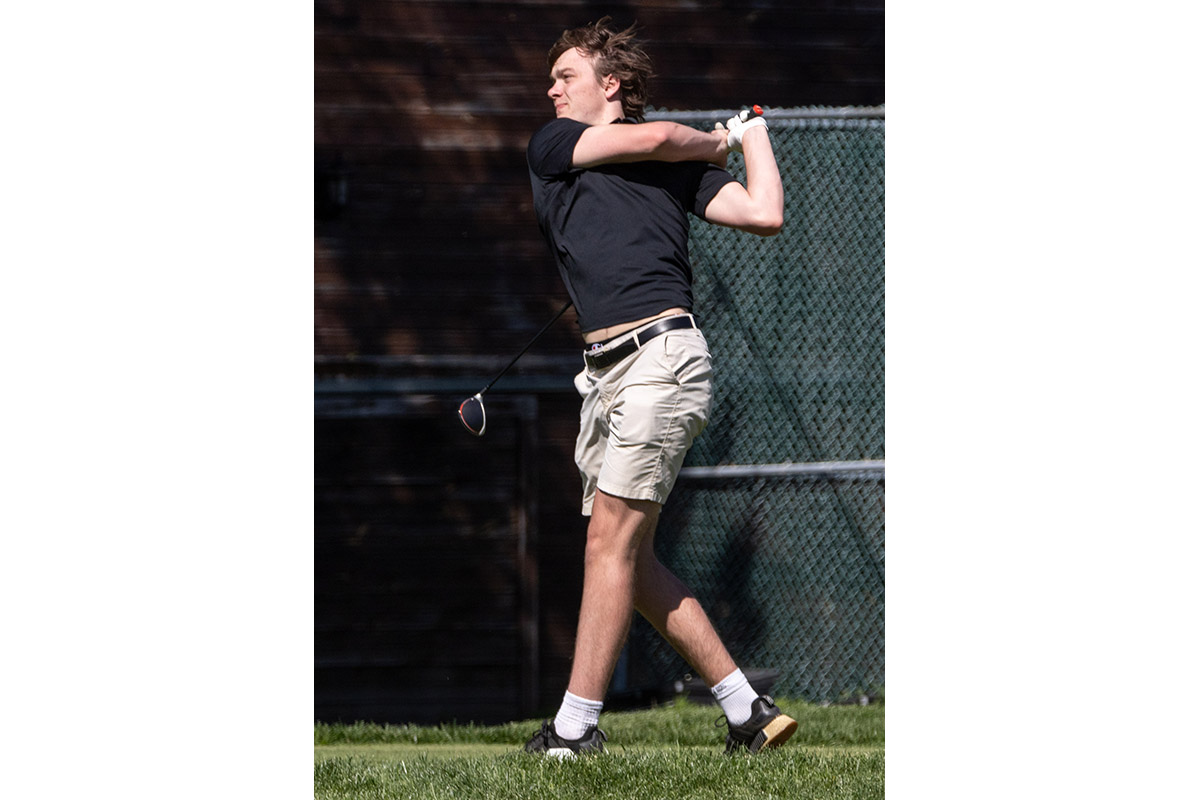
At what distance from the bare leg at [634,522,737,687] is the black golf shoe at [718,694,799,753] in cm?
11

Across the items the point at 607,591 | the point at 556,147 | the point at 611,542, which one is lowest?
the point at 607,591

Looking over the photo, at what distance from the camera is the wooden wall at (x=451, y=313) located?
4602 millimetres

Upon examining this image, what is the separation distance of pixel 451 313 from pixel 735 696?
217 cm

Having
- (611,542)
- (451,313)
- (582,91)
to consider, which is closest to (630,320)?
(611,542)

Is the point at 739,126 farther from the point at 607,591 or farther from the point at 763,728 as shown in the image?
the point at 763,728

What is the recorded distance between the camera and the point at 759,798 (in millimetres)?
2656

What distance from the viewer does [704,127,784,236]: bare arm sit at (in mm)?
3025

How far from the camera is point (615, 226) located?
304 cm

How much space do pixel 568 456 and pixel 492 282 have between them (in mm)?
734

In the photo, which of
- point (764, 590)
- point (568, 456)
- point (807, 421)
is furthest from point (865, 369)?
point (568, 456)

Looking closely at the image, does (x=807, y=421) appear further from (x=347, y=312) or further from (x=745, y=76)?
(x=347, y=312)

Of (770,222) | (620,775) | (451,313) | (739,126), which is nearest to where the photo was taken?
(620,775)

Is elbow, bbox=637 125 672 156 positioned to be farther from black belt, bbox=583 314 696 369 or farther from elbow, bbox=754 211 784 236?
black belt, bbox=583 314 696 369

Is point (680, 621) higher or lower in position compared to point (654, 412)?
lower
